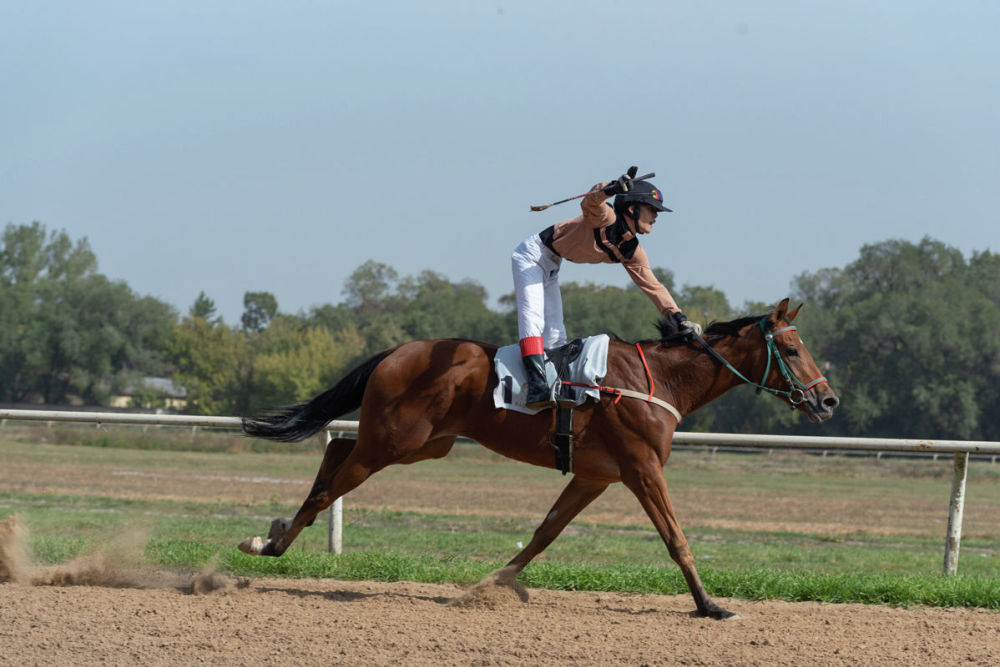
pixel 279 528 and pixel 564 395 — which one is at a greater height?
pixel 564 395

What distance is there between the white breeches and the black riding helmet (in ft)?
1.83

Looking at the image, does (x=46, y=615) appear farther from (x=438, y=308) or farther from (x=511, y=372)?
(x=438, y=308)

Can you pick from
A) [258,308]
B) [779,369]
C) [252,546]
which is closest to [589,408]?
[779,369]

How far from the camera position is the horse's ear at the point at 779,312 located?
6.36m

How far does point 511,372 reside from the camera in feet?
20.8

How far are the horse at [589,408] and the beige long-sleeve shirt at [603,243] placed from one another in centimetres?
28

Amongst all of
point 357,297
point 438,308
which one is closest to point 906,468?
point 438,308

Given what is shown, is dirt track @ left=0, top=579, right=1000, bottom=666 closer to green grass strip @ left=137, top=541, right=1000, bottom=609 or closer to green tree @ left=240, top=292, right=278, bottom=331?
green grass strip @ left=137, top=541, right=1000, bottom=609

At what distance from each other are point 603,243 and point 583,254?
18 centimetres

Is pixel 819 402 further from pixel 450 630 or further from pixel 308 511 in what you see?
pixel 308 511

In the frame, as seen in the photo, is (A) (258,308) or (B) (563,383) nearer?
(B) (563,383)

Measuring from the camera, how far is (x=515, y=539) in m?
11.3

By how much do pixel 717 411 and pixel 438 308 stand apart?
36467 millimetres

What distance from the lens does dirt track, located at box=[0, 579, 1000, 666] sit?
4867 mm
